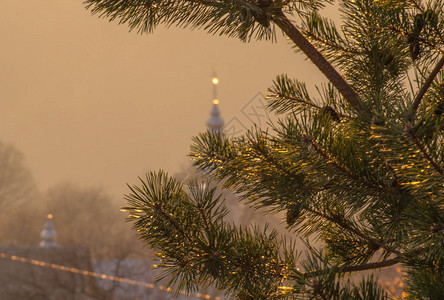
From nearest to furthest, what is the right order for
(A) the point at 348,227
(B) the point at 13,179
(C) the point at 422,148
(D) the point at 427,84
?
(C) the point at 422,148 → (D) the point at 427,84 → (A) the point at 348,227 → (B) the point at 13,179

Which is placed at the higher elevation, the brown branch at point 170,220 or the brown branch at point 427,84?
the brown branch at point 427,84

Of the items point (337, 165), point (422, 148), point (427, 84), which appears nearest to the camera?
point (422, 148)

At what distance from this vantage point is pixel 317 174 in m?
1.42

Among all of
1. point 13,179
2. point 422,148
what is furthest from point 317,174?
point 13,179

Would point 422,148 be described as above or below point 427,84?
below

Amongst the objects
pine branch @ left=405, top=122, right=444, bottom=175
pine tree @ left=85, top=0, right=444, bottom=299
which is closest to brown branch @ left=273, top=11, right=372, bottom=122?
pine tree @ left=85, top=0, right=444, bottom=299

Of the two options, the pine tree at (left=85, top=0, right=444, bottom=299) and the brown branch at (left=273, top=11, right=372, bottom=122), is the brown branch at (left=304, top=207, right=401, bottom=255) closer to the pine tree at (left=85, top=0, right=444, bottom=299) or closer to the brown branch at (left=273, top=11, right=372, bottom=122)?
the pine tree at (left=85, top=0, right=444, bottom=299)

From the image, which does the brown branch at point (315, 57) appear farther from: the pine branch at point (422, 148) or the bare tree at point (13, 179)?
the bare tree at point (13, 179)

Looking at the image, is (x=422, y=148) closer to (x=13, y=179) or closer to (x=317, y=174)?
(x=317, y=174)

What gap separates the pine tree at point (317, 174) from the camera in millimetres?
1348

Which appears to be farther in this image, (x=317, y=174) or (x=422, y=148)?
(x=317, y=174)

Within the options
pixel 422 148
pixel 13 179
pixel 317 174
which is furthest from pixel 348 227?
pixel 13 179

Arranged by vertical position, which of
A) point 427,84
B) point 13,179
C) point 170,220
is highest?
point 13,179

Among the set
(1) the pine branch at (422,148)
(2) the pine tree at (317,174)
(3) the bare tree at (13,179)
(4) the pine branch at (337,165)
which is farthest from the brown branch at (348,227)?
(3) the bare tree at (13,179)
